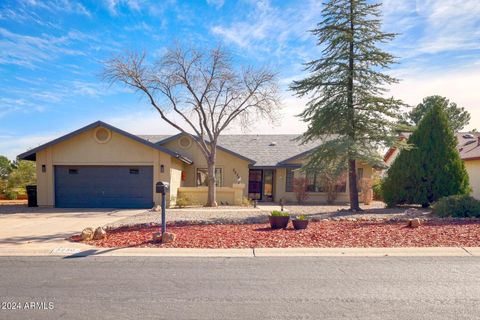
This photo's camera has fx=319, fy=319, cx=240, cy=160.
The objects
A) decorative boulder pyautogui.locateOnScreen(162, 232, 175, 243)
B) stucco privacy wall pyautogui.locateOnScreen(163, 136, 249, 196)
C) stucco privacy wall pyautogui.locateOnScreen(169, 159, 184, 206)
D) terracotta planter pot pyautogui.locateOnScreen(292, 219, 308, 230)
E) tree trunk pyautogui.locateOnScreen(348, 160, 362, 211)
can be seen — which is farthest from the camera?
stucco privacy wall pyautogui.locateOnScreen(163, 136, 249, 196)

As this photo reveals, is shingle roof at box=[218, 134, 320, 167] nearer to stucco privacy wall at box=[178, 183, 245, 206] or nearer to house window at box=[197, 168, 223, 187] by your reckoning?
house window at box=[197, 168, 223, 187]

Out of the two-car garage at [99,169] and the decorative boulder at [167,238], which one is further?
the two-car garage at [99,169]

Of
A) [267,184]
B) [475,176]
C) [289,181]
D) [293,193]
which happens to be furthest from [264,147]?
[475,176]

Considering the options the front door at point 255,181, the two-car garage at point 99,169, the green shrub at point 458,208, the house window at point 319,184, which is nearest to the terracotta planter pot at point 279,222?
the green shrub at point 458,208

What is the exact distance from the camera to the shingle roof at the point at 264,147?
22250 millimetres

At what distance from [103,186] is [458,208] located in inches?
634

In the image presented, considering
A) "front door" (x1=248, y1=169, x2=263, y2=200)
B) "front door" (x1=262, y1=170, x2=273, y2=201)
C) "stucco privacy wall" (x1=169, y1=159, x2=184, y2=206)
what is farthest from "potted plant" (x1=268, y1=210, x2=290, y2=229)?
"front door" (x1=248, y1=169, x2=263, y2=200)

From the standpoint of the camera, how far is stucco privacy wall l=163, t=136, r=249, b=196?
70.9ft

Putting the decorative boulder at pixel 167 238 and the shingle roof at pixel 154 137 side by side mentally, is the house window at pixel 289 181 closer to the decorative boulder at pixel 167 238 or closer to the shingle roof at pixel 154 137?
the shingle roof at pixel 154 137

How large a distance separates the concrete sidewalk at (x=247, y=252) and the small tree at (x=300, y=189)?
13793 mm

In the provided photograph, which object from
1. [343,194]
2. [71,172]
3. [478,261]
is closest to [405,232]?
[478,261]

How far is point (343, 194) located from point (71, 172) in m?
16.6

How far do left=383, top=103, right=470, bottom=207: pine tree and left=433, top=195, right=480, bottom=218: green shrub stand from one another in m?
2.63

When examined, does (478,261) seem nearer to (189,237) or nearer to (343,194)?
(189,237)
